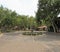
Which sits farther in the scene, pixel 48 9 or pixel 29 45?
pixel 48 9

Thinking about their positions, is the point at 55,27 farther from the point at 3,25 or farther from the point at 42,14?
the point at 3,25

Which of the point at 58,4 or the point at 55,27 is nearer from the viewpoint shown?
the point at 58,4

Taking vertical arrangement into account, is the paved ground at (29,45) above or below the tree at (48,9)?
below

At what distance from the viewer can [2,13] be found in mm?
89750

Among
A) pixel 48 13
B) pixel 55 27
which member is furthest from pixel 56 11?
pixel 55 27

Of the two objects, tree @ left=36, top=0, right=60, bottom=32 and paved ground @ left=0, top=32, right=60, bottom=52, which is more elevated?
tree @ left=36, top=0, right=60, bottom=32

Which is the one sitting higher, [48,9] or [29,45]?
[48,9]

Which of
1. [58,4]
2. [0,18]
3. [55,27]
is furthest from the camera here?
[0,18]

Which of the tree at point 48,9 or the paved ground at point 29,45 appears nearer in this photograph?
the paved ground at point 29,45

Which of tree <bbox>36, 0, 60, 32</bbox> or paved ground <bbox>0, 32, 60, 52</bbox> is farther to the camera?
tree <bbox>36, 0, 60, 32</bbox>

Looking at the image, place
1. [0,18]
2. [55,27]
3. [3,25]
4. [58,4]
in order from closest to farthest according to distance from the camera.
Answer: [58,4], [55,27], [0,18], [3,25]

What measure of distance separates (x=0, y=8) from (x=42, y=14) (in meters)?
28.9

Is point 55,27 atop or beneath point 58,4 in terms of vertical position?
beneath

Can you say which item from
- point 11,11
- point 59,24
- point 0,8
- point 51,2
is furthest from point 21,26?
point 51,2
